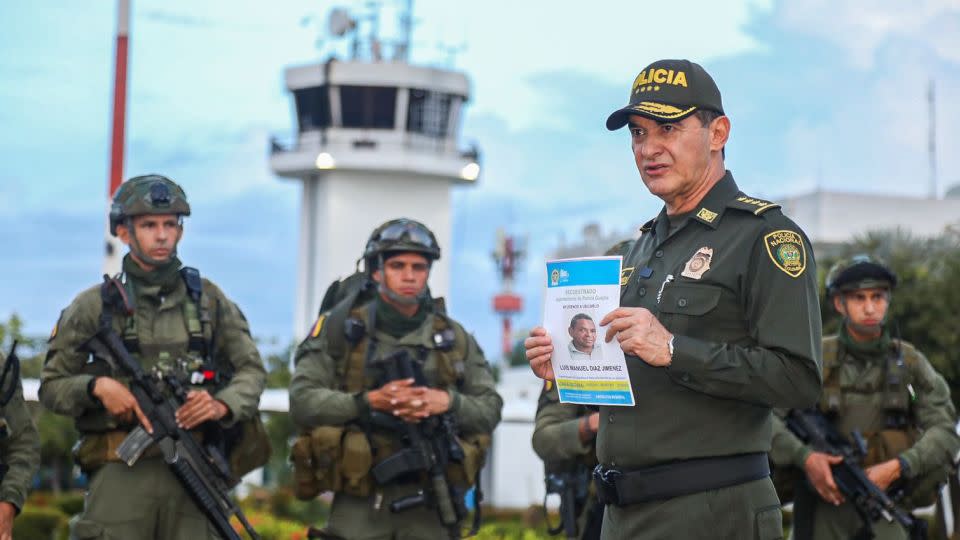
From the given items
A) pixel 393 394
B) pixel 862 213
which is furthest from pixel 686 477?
pixel 862 213

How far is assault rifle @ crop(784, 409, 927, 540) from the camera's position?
746cm

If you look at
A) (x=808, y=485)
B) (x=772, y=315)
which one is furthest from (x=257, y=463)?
(x=772, y=315)

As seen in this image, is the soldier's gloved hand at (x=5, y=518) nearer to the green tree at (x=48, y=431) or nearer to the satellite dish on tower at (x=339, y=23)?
the green tree at (x=48, y=431)

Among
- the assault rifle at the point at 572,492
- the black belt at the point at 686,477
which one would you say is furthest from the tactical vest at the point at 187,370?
the black belt at the point at 686,477

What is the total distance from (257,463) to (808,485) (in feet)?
10.5

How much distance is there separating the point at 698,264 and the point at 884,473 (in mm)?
3706

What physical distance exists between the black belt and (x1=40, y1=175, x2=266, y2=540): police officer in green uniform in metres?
3.04

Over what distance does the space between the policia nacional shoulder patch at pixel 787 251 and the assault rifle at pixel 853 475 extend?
3504 mm

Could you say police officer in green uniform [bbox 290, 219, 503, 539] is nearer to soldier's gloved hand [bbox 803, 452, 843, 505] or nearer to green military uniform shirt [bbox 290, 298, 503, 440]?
green military uniform shirt [bbox 290, 298, 503, 440]

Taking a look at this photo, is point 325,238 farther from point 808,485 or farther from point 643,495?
point 643,495

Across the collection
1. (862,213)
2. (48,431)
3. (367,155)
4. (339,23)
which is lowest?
(48,431)

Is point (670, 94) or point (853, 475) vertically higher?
point (670, 94)

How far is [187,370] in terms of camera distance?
698cm

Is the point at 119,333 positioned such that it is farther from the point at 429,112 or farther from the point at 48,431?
the point at 429,112
